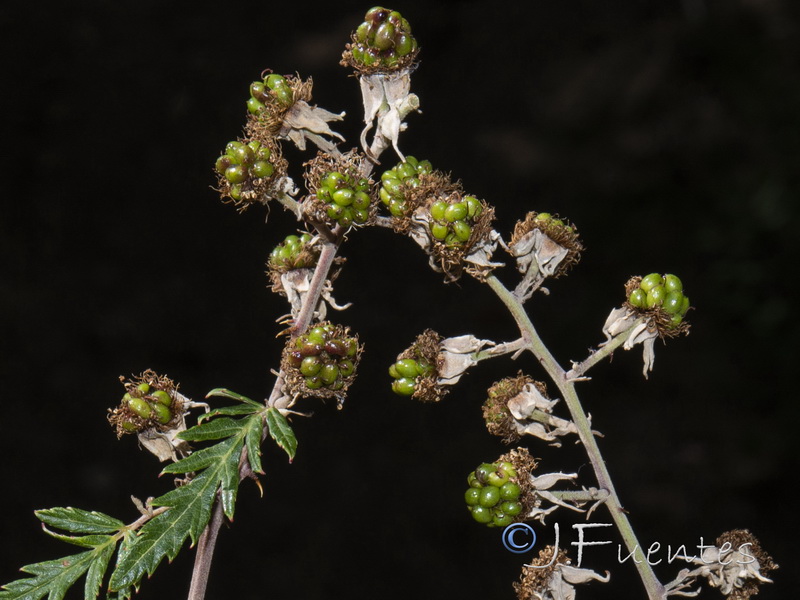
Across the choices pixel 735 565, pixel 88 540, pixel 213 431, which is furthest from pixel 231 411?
pixel 735 565

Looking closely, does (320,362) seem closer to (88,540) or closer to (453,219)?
(453,219)

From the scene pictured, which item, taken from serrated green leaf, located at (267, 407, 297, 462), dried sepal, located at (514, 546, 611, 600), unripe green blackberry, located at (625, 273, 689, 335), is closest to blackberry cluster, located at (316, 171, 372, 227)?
serrated green leaf, located at (267, 407, 297, 462)

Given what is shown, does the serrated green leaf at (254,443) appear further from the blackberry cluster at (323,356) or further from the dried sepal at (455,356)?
the dried sepal at (455,356)

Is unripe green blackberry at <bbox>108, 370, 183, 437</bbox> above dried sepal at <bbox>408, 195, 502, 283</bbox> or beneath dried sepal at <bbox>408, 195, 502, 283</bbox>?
beneath

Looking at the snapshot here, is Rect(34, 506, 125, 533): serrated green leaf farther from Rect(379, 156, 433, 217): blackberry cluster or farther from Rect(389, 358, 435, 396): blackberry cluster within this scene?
Rect(379, 156, 433, 217): blackberry cluster

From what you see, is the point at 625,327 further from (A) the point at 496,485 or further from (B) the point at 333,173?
(B) the point at 333,173
